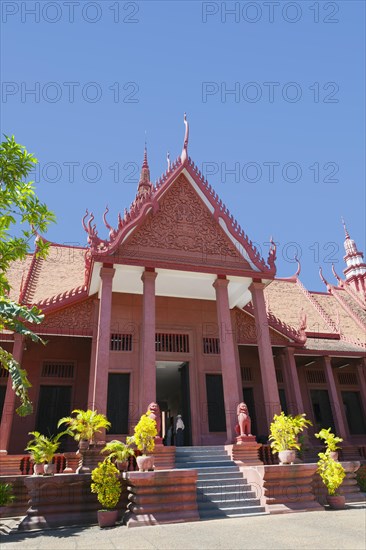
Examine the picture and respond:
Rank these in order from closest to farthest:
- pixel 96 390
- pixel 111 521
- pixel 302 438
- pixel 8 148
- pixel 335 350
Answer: pixel 111 521 < pixel 8 148 < pixel 96 390 < pixel 302 438 < pixel 335 350

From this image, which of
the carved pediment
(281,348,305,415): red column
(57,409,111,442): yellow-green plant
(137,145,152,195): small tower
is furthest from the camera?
(137,145,152,195): small tower

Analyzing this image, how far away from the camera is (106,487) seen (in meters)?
6.29

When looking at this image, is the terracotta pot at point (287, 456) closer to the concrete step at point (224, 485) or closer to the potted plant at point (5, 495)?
the concrete step at point (224, 485)

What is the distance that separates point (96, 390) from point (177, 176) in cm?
699

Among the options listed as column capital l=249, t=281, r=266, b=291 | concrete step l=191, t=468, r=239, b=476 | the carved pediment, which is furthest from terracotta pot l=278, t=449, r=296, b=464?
the carved pediment

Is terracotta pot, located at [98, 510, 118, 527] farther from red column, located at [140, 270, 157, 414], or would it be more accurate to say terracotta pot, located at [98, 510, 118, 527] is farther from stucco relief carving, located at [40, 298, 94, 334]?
stucco relief carving, located at [40, 298, 94, 334]

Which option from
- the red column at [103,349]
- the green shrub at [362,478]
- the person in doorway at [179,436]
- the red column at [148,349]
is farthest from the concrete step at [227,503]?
the green shrub at [362,478]

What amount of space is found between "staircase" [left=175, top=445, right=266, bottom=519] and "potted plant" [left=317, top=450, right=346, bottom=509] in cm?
141

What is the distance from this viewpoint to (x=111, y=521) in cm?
612

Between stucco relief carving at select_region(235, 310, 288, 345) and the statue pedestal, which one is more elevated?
stucco relief carving at select_region(235, 310, 288, 345)

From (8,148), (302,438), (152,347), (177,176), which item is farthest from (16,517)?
(177,176)

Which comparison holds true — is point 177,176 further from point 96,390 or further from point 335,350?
point 335,350

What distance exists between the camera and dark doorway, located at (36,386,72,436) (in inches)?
468

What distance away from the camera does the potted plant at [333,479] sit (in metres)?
7.31
